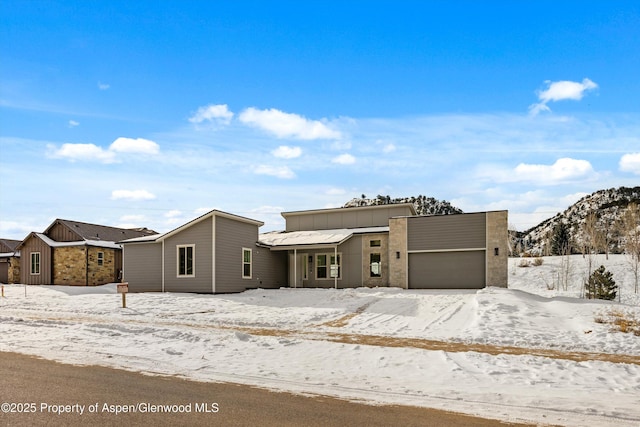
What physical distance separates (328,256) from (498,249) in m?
9.73

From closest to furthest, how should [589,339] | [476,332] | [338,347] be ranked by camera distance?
Result: [338,347], [589,339], [476,332]

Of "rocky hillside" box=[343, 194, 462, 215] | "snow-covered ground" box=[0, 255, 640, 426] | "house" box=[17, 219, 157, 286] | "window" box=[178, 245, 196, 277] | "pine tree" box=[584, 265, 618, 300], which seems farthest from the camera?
"rocky hillside" box=[343, 194, 462, 215]

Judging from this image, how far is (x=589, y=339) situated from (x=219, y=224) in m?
18.0

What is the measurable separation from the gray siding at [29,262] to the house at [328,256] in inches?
402

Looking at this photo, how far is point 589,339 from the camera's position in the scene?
12953 mm

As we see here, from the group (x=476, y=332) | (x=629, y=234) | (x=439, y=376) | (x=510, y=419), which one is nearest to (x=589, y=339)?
(x=476, y=332)

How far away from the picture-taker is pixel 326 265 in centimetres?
3041

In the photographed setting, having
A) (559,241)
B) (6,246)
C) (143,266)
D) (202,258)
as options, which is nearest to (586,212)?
(559,241)

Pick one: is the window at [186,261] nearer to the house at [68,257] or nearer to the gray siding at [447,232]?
the house at [68,257]

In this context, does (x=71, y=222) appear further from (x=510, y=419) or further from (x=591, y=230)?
(x=591, y=230)

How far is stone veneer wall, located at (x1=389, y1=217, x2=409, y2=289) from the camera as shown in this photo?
27.9m

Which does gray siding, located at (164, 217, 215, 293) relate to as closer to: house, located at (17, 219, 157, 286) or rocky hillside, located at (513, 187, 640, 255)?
house, located at (17, 219, 157, 286)

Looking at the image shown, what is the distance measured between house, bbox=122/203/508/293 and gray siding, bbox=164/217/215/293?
5 centimetres

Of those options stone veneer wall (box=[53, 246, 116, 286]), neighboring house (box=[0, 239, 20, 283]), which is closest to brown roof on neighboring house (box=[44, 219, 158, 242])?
stone veneer wall (box=[53, 246, 116, 286])
